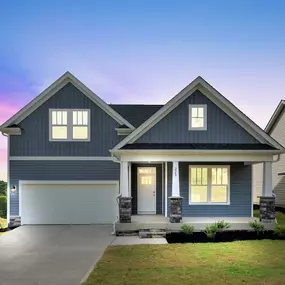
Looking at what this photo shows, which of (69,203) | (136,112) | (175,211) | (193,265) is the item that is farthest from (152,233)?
(136,112)

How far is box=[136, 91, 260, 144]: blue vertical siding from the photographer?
14.8 metres

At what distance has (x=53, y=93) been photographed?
16.8m

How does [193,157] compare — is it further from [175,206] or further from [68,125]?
[68,125]

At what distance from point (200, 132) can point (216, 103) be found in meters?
1.47

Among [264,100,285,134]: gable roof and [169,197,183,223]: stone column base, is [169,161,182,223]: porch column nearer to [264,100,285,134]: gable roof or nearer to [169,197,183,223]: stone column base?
[169,197,183,223]: stone column base

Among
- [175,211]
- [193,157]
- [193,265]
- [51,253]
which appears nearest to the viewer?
[193,265]

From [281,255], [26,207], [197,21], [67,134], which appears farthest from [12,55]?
[281,255]

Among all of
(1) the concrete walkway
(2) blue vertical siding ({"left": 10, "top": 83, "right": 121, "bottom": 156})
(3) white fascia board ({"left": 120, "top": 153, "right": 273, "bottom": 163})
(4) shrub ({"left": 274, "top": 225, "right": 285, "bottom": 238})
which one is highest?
(2) blue vertical siding ({"left": 10, "top": 83, "right": 121, "bottom": 156})

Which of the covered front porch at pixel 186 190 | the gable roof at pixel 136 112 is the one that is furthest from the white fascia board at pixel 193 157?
the gable roof at pixel 136 112

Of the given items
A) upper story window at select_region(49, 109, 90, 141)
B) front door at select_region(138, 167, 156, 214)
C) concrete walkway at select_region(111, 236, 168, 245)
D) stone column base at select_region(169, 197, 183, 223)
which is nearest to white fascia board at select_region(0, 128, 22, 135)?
upper story window at select_region(49, 109, 90, 141)

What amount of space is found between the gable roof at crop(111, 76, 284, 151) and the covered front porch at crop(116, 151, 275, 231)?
997 millimetres

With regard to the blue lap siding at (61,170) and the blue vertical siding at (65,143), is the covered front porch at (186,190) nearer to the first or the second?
the blue lap siding at (61,170)

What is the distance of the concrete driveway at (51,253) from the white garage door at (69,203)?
1.03m

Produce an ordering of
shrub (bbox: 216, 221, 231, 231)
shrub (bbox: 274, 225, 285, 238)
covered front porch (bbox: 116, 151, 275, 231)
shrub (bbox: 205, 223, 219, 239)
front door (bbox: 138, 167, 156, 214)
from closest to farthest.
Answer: shrub (bbox: 205, 223, 219, 239)
shrub (bbox: 274, 225, 285, 238)
shrub (bbox: 216, 221, 231, 231)
covered front porch (bbox: 116, 151, 275, 231)
front door (bbox: 138, 167, 156, 214)
